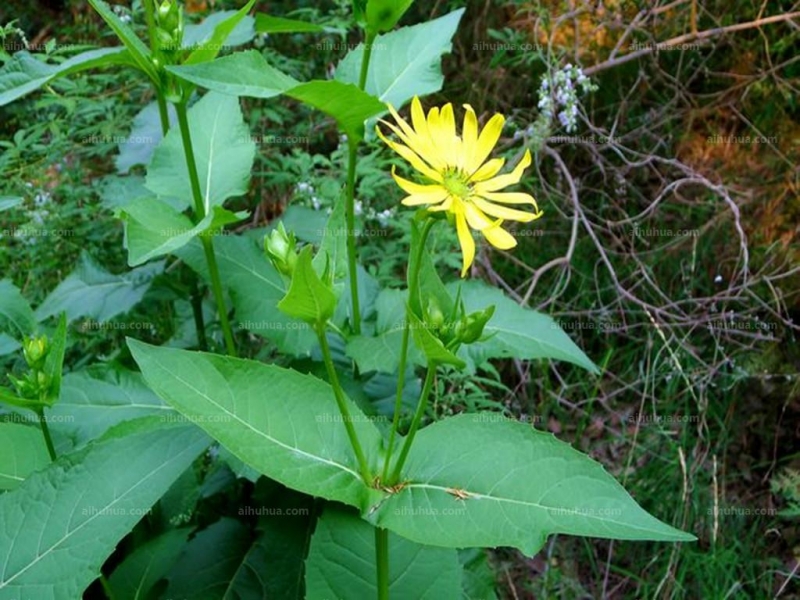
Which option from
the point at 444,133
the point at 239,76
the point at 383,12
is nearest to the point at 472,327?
the point at 444,133

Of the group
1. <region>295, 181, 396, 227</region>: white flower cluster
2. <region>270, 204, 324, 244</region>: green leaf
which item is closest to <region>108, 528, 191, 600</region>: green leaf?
<region>270, 204, 324, 244</region>: green leaf

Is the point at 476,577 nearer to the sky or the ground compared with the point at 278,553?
nearer to the ground

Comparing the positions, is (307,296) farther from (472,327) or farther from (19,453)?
(19,453)

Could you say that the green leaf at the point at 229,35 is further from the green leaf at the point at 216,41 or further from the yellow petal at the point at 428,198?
the yellow petal at the point at 428,198

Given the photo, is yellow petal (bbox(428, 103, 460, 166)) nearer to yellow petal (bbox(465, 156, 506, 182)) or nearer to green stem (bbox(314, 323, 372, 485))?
yellow petal (bbox(465, 156, 506, 182))

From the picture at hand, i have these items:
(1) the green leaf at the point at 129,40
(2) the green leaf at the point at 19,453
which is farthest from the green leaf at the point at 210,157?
(2) the green leaf at the point at 19,453

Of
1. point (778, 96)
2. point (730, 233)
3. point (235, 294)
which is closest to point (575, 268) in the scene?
point (730, 233)

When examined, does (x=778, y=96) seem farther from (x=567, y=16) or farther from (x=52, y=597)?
(x=52, y=597)
